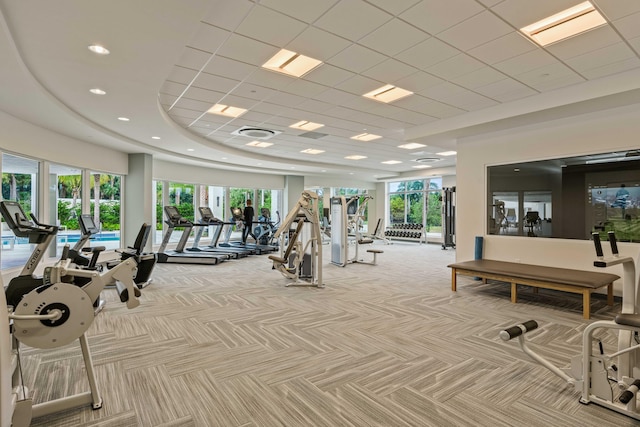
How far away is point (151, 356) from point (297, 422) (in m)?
1.65

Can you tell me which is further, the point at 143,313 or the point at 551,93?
the point at 551,93

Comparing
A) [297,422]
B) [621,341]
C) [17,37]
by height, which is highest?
[17,37]

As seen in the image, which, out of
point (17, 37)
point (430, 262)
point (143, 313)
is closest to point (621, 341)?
point (143, 313)

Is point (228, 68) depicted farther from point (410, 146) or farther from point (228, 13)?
point (410, 146)

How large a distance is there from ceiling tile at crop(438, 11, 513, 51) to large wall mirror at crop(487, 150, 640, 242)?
315cm

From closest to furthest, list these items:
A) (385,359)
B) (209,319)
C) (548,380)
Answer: (548,380)
(385,359)
(209,319)

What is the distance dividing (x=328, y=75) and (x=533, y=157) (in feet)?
12.8

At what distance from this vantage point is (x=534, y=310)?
4.65 meters

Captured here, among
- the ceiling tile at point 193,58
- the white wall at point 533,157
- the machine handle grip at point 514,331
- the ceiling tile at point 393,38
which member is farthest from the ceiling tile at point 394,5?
the white wall at point 533,157

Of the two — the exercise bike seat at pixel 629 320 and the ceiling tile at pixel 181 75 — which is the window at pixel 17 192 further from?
the exercise bike seat at pixel 629 320

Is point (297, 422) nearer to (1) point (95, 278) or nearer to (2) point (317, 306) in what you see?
(1) point (95, 278)

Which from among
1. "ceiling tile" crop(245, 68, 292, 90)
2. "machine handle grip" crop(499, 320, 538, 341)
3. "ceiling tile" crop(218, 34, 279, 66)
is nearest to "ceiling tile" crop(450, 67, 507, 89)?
"ceiling tile" crop(245, 68, 292, 90)

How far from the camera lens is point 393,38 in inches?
140

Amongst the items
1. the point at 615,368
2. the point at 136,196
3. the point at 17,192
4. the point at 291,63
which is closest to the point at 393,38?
the point at 291,63
